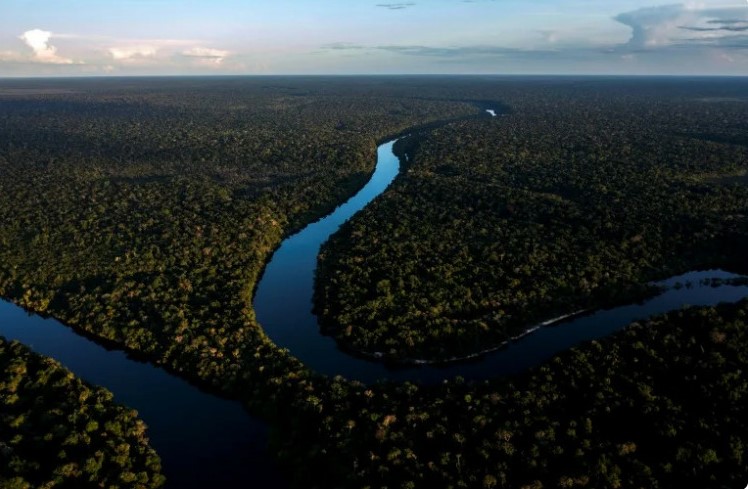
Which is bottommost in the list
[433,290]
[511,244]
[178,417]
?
[178,417]

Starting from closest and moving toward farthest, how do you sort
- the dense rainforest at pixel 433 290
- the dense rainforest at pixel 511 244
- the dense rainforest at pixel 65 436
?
the dense rainforest at pixel 65 436, the dense rainforest at pixel 433 290, the dense rainforest at pixel 511 244

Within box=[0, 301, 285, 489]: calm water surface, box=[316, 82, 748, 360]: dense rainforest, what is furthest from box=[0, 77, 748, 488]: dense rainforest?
box=[0, 301, 285, 489]: calm water surface

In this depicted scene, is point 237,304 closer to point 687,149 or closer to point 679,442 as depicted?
point 679,442

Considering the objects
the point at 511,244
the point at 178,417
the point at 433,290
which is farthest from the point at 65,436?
the point at 511,244

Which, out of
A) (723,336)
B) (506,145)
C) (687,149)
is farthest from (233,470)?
(687,149)

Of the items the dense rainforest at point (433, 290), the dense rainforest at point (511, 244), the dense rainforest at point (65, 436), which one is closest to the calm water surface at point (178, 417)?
the dense rainforest at point (433, 290)

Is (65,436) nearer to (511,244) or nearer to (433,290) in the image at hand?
(433,290)

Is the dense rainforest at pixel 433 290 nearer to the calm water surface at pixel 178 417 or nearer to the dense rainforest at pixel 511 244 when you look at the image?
the dense rainforest at pixel 511 244
